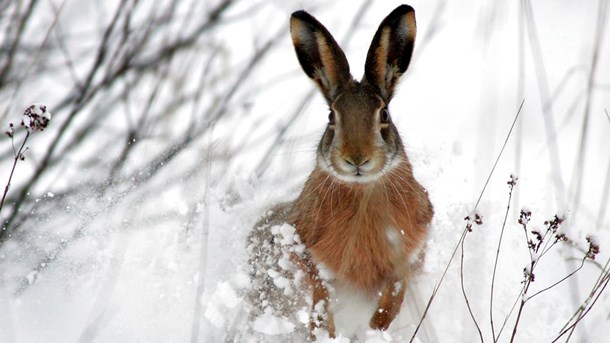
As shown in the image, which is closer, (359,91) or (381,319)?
(359,91)

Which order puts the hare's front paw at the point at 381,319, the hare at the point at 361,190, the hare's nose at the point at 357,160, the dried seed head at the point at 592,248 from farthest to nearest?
1. the hare's front paw at the point at 381,319
2. the hare at the point at 361,190
3. the hare's nose at the point at 357,160
4. the dried seed head at the point at 592,248

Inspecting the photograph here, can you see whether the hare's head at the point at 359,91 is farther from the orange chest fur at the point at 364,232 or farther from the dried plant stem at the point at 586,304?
the dried plant stem at the point at 586,304

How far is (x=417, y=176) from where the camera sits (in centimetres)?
427

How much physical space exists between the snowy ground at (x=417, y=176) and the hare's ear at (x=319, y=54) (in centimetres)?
49

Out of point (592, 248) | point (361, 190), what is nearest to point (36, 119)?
point (361, 190)

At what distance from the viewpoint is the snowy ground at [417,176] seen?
136 inches

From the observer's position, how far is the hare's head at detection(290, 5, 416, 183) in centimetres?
297

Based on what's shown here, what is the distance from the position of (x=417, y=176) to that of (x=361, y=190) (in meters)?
0.94

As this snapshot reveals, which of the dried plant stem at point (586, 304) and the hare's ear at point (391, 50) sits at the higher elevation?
the hare's ear at point (391, 50)

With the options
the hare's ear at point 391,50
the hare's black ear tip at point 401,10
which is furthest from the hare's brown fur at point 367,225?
the hare's black ear tip at point 401,10

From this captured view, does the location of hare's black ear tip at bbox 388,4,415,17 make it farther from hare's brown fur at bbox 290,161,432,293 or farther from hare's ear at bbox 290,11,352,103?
hare's brown fur at bbox 290,161,432,293

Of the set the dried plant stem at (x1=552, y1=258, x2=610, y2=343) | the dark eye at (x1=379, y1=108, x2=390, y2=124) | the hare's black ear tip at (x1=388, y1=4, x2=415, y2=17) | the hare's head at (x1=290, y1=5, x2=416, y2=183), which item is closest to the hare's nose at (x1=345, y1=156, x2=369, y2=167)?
the hare's head at (x1=290, y1=5, x2=416, y2=183)

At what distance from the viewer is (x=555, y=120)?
430 centimetres

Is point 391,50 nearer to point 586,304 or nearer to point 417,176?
point 417,176
